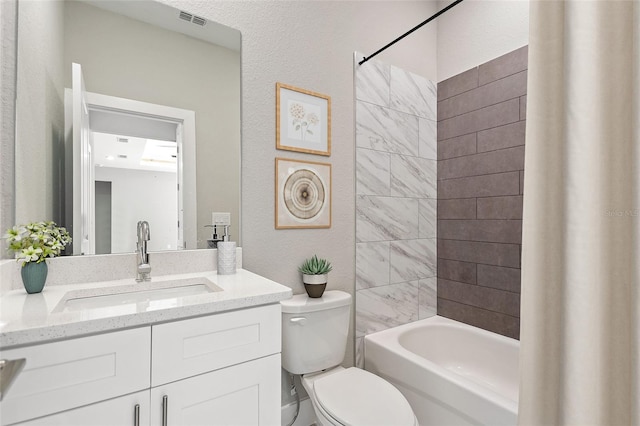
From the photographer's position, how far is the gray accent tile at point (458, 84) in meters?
2.29

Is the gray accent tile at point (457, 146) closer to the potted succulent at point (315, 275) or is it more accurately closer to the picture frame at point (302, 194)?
the picture frame at point (302, 194)

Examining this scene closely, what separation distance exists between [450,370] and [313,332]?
3.46 ft

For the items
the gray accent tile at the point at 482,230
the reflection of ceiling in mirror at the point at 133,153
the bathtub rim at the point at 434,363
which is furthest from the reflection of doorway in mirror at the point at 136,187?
the gray accent tile at the point at 482,230

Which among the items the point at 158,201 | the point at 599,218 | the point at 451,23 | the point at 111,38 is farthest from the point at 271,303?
the point at 451,23

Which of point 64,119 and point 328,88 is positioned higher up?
point 328,88

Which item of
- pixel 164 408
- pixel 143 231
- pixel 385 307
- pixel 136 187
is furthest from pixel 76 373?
pixel 385 307

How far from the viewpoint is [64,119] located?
132 cm

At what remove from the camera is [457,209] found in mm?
2406

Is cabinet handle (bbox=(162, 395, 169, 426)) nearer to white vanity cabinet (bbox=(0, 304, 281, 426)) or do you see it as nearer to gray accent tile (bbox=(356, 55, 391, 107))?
white vanity cabinet (bbox=(0, 304, 281, 426))

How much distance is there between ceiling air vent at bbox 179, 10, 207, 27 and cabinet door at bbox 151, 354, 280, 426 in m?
1.54

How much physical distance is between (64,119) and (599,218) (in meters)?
1.69

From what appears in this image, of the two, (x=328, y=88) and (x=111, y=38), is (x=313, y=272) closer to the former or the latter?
(x=328, y=88)

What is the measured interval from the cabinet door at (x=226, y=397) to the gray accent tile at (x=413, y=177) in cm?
150

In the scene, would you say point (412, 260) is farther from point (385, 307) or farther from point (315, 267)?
point (315, 267)
